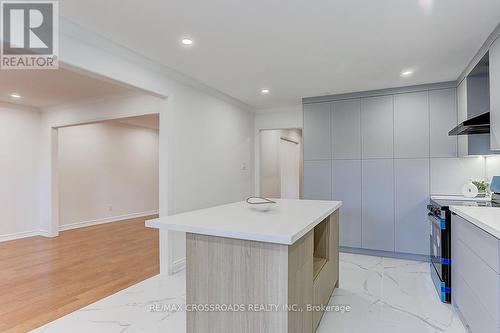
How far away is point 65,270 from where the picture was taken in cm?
341

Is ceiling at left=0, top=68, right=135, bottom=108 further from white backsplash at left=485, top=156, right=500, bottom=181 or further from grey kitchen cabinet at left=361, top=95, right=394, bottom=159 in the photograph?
white backsplash at left=485, top=156, right=500, bottom=181

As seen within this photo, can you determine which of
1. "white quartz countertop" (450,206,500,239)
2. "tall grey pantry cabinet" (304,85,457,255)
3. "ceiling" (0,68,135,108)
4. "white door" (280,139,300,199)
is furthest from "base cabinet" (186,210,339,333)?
"white door" (280,139,300,199)

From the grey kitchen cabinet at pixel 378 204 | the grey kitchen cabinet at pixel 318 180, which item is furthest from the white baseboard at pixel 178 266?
the grey kitchen cabinet at pixel 378 204

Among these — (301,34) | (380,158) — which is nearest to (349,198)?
(380,158)

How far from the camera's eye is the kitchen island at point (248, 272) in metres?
1.45

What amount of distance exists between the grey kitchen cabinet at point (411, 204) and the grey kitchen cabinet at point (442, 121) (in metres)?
0.24

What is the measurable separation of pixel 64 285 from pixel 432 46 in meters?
4.54

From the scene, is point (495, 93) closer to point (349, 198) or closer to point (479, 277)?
point (479, 277)

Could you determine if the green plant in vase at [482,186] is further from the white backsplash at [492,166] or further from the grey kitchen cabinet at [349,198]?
the grey kitchen cabinet at [349,198]

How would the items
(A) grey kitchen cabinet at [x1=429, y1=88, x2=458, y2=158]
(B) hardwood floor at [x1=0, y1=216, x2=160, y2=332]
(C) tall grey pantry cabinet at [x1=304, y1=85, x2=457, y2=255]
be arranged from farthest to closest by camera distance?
(C) tall grey pantry cabinet at [x1=304, y1=85, x2=457, y2=255] < (A) grey kitchen cabinet at [x1=429, y1=88, x2=458, y2=158] < (B) hardwood floor at [x1=0, y1=216, x2=160, y2=332]

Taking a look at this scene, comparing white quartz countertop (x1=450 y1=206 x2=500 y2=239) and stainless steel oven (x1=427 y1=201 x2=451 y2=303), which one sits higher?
white quartz countertop (x1=450 y1=206 x2=500 y2=239)

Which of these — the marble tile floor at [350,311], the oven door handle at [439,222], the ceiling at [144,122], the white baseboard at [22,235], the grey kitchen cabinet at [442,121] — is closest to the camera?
the marble tile floor at [350,311]

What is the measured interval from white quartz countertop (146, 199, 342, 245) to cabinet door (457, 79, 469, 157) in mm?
2416

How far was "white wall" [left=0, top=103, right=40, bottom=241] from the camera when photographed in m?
4.86
